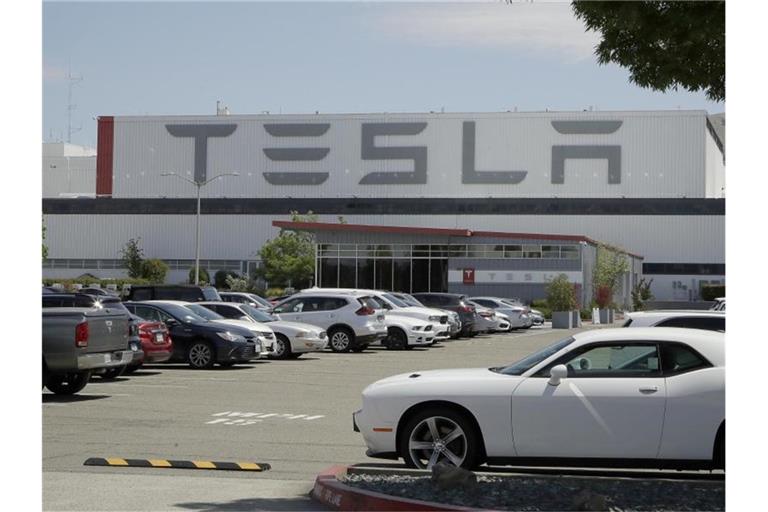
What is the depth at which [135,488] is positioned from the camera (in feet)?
32.8

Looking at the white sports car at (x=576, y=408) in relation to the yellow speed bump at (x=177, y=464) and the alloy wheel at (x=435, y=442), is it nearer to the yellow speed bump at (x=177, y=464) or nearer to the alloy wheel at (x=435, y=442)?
the alloy wheel at (x=435, y=442)

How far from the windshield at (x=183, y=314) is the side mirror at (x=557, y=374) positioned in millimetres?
15174

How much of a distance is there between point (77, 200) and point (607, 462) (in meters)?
85.7

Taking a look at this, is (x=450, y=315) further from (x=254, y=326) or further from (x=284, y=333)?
(x=254, y=326)

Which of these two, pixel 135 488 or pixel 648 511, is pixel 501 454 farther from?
pixel 135 488

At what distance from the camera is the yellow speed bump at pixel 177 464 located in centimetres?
1111

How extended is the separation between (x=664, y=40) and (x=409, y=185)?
263ft

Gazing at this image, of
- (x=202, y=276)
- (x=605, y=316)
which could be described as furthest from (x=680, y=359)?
(x=202, y=276)

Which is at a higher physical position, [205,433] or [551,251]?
[551,251]

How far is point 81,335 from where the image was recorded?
17219 millimetres

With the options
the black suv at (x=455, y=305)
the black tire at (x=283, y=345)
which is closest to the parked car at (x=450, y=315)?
the black suv at (x=455, y=305)

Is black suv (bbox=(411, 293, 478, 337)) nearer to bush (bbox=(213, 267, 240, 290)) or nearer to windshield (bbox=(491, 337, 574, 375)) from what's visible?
windshield (bbox=(491, 337, 574, 375))
